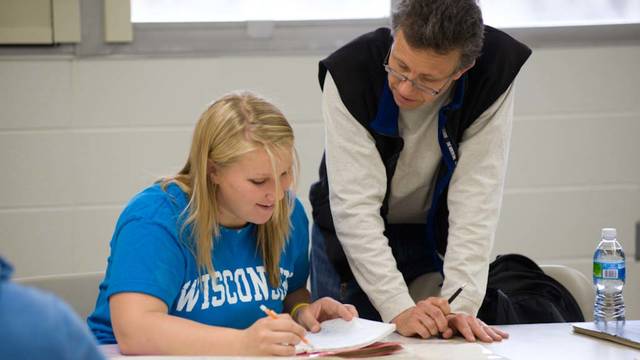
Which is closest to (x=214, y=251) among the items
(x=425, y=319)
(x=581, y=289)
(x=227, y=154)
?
(x=227, y=154)

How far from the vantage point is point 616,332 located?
1.80 m

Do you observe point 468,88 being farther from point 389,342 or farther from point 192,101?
point 192,101

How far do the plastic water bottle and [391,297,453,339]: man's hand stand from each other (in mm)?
358

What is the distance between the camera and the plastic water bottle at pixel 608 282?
1.90 m

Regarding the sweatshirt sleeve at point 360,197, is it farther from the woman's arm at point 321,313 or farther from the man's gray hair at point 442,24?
the man's gray hair at point 442,24

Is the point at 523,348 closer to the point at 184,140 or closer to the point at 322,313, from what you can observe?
the point at 322,313

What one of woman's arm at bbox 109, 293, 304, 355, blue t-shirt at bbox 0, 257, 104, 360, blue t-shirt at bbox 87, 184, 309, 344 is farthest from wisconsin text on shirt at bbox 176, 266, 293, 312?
blue t-shirt at bbox 0, 257, 104, 360

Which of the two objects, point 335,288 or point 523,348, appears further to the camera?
point 335,288

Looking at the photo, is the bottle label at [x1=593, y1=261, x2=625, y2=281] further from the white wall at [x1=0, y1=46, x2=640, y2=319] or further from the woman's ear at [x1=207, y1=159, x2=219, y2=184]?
the white wall at [x1=0, y1=46, x2=640, y2=319]

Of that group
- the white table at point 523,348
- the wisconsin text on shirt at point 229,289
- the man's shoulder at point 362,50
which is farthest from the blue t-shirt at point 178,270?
the man's shoulder at point 362,50

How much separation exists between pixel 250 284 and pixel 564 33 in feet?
7.12

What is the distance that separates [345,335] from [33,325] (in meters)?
1.03

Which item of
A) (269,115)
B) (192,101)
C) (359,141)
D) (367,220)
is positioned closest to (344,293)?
(367,220)

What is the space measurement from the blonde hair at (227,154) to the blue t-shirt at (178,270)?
0.02 m
